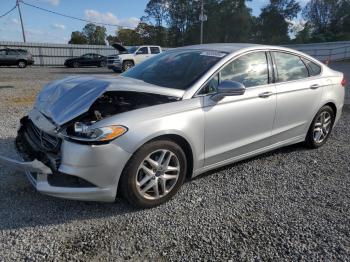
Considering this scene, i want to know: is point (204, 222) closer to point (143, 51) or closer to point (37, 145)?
point (37, 145)

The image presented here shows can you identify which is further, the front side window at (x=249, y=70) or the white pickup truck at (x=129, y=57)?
the white pickup truck at (x=129, y=57)

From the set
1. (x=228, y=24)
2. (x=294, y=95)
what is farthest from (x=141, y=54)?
(x=228, y=24)

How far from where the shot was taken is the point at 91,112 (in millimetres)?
3377

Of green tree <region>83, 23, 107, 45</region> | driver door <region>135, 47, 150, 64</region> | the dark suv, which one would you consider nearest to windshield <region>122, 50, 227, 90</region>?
driver door <region>135, 47, 150, 64</region>

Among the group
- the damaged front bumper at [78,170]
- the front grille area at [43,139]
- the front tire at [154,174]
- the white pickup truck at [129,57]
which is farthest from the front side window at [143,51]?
the damaged front bumper at [78,170]

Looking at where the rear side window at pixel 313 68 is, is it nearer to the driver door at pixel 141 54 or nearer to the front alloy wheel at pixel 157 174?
the front alloy wheel at pixel 157 174

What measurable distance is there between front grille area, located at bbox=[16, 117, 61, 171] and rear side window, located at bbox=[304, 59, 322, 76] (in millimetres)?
3708

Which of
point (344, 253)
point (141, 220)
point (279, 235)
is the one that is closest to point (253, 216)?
point (279, 235)

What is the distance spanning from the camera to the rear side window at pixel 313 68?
4.87 meters

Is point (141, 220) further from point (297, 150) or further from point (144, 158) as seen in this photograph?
point (297, 150)

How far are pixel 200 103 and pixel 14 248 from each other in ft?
7.07

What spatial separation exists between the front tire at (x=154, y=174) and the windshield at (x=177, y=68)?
30.1 inches

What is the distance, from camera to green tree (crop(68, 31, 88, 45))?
73994 millimetres

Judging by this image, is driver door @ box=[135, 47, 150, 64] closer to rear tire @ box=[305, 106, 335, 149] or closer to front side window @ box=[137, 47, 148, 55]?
front side window @ box=[137, 47, 148, 55]
